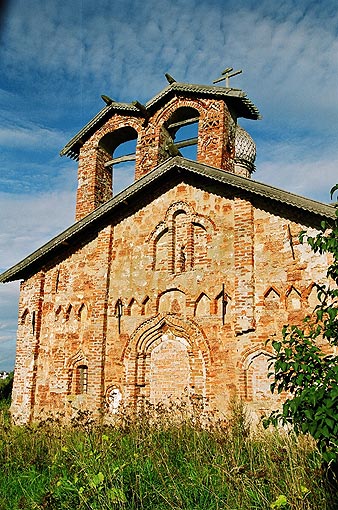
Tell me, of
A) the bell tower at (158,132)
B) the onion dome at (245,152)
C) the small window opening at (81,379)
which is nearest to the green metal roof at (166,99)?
the bell tower at (158,132)

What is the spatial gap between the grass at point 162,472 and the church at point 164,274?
2090 millimetres

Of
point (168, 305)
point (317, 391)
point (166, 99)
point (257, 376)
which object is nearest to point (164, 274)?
point (168, 305)

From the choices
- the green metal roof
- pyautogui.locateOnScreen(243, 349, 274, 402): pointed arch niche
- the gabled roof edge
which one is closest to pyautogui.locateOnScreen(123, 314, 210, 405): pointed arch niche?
pyautogui.locateOnScreen(243, 349, 274, 402): pointed arch niche

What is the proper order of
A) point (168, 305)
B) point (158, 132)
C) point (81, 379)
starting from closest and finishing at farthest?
point (168, 305) < point (81, 379) < point (158, 132)

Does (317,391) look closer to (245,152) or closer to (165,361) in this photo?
(165,361)

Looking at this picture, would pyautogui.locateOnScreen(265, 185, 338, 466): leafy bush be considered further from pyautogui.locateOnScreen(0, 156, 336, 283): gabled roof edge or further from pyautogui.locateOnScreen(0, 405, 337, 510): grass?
pyautogui.locateOnScreen(0, 156, 336, 283): gabled roof edge

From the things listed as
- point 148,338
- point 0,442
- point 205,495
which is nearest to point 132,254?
point 148,338

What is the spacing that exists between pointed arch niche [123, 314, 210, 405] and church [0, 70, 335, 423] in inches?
1.1

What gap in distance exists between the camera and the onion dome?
59.3 feet

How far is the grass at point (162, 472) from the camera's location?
15.9ft

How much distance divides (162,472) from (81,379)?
6.42 metres

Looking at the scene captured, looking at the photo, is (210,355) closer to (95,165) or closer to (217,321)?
(217,321)

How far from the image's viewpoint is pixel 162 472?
5.93 m

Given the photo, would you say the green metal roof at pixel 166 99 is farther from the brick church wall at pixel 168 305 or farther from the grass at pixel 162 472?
the grass at pixel 162 472
